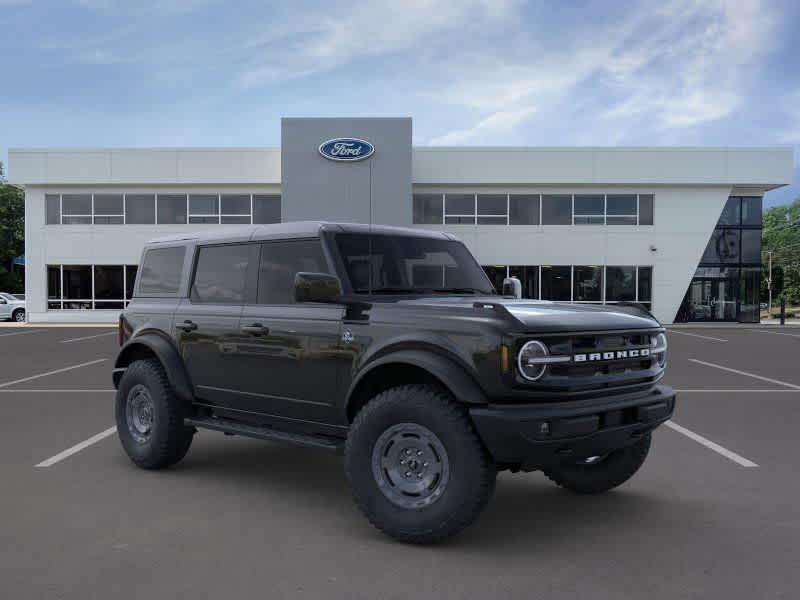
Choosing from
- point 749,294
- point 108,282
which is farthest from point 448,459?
point 749,294

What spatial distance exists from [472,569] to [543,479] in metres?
2.05

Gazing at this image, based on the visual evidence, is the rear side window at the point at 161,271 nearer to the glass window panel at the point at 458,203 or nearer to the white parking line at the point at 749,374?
the white parking line at the point at 749,374

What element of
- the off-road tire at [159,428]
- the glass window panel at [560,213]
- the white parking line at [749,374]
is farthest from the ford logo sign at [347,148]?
the off-road tire at [159,428]

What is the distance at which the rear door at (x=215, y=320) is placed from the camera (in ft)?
17.7

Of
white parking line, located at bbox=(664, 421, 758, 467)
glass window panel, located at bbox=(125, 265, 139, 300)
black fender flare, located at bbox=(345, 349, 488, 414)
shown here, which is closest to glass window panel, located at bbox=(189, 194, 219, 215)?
glass window panel, located at bbox=(125, 265, 139, 300)

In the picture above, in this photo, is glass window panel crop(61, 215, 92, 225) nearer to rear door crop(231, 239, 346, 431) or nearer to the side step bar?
the side step bar

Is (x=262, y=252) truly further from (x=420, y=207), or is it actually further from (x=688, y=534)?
(x=420, y=207)

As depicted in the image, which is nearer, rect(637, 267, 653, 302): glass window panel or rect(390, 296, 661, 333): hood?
rect(390, 296, 661, 333): hood

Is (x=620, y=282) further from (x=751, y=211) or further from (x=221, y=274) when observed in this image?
(x=221, y=274)

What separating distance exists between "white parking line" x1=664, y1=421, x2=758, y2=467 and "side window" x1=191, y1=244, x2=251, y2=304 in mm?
4468

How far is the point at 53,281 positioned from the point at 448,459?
31671mm

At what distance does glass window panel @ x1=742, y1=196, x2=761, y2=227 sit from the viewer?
32344 millimetres

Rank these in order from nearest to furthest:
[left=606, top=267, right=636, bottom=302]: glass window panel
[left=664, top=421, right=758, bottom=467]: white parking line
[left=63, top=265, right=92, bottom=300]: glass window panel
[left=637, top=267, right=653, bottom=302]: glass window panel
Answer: [left=664, top=421, right=758, bottom=467]: white parking line → [left=606, top=267, right=636, bottom=302]: glass window panel → [left=637, top=267, right=653, bottom=302]: glass window panel → [left=63, top=265, right=92, bottom=300]: glass window panel

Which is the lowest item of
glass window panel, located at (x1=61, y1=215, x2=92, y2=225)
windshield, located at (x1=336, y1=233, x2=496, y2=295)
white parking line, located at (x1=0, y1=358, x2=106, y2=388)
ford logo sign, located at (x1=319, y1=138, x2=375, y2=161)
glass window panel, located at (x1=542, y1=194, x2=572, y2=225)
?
white parking line, located at (x1=0, y1=358, x2=106, y2=388)
